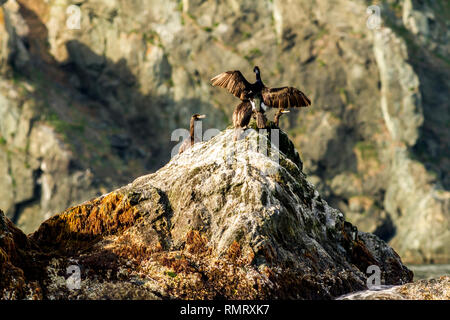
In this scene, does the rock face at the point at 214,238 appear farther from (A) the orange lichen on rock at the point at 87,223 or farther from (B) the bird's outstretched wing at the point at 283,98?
(B) the bird's outstretched wing at the point at 283,98

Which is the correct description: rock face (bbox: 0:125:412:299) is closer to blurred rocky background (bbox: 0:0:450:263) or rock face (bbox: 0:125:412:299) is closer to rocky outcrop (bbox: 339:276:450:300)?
rocky outcrop (bbox: 339:276:450:300)

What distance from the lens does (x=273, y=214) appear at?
45.9ft

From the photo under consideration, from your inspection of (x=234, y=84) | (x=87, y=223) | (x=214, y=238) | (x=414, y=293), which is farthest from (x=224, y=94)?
(x=414, y=293)

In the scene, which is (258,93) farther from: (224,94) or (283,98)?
Result: (224,94)

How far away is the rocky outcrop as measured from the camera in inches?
503

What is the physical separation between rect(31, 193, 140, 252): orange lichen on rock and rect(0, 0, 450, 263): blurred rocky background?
65.2 m

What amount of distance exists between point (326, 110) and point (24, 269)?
79.0 m

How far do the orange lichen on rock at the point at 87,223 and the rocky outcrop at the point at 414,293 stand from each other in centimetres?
489

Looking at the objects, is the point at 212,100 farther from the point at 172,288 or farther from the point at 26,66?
the point at 172,288

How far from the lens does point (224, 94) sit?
9044cm

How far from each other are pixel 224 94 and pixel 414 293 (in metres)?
78.5

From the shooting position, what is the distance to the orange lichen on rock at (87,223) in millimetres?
14430

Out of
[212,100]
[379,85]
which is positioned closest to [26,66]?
[212,100]

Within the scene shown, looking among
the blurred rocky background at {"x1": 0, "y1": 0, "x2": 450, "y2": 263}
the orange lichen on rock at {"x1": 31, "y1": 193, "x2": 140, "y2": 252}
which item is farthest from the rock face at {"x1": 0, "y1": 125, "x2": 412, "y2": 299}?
the blurred rocky background at {"x1": 0, "y1": 0, "x2": 450, "y2": 263}
